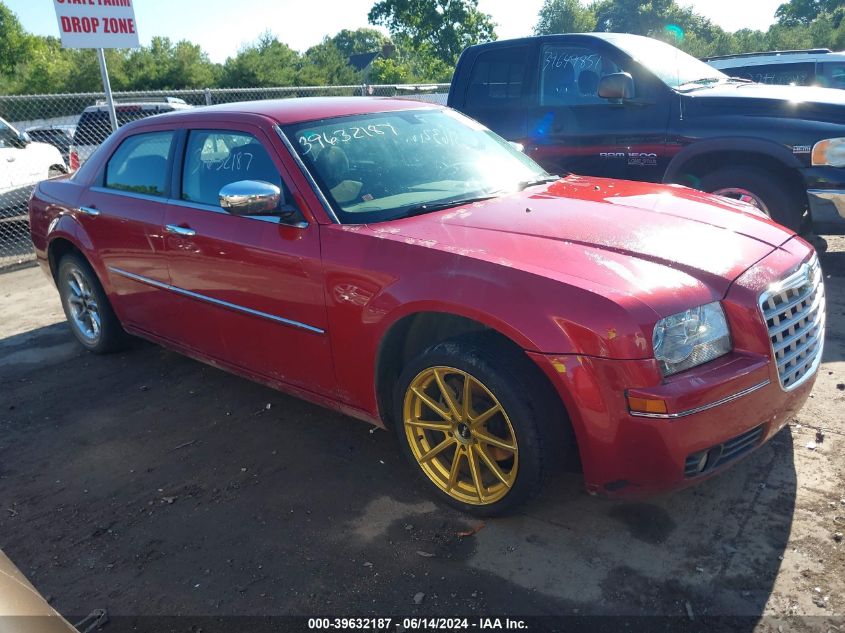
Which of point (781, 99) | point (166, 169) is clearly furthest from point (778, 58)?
point (166, 169)

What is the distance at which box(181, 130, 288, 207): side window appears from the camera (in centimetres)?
372

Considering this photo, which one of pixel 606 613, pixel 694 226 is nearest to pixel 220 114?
pixel 694 226

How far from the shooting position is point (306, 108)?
396 cm

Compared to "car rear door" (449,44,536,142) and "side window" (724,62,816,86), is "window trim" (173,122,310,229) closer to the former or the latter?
"car rear door" (449,44,536,142)

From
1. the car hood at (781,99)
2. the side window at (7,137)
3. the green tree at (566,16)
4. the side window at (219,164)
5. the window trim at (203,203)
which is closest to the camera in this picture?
the window trim at (203,203)

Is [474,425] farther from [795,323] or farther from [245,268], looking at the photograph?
[245,268]

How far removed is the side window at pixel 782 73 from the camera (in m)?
8.95

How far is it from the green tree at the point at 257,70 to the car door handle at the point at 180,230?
26676mm

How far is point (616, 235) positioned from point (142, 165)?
3102 mm

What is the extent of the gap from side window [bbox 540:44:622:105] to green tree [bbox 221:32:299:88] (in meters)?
24.6

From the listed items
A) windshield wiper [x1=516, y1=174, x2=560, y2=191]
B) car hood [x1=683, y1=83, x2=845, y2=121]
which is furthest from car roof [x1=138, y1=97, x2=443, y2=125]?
car hood [x1=683, y1=83, x2=845, y2=121]

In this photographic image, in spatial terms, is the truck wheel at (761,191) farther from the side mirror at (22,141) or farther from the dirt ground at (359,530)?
the side mirror at (22,141)

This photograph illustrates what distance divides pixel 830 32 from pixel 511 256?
42.8 metres

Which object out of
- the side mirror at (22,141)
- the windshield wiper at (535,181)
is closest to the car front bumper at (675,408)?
the windshield wiper at (535,181)
